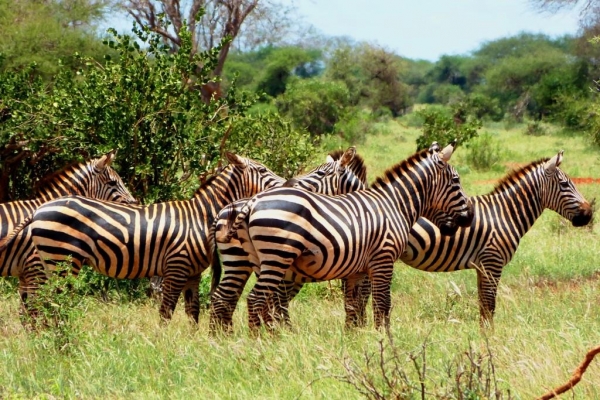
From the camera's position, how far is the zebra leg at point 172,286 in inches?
278

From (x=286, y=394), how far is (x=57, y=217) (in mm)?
2723

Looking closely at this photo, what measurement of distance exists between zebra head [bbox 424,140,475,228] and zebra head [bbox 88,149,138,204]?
2673 mm

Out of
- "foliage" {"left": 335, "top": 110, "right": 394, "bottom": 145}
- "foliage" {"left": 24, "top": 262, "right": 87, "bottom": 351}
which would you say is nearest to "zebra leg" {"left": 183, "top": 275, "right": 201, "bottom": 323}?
"foliage" {"left": 24, "top": 262, "right": 87, "bottom": 351}

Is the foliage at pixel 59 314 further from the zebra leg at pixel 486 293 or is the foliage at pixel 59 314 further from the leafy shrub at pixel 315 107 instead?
the leafy shrub at pixel 315 107

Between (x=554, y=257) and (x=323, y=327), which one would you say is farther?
(x=554, y=257)

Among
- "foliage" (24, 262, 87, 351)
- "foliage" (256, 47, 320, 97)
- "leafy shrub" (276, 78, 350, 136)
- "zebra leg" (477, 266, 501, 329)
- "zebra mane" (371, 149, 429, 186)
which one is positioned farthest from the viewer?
"foliage" (256, 47, 320, 97)

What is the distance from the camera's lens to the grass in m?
4.68

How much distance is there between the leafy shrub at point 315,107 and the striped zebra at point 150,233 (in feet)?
65.9

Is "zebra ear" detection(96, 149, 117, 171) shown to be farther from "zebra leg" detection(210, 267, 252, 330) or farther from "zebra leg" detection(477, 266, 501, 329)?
"zebra leg" detection(477, 266, 501, 329)

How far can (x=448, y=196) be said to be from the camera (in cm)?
702

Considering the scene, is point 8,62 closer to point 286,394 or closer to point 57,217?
point 57,217

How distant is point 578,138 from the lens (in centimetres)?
3150

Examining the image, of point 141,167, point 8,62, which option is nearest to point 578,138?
point 8,62

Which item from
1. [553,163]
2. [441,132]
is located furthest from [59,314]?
[441,132]
